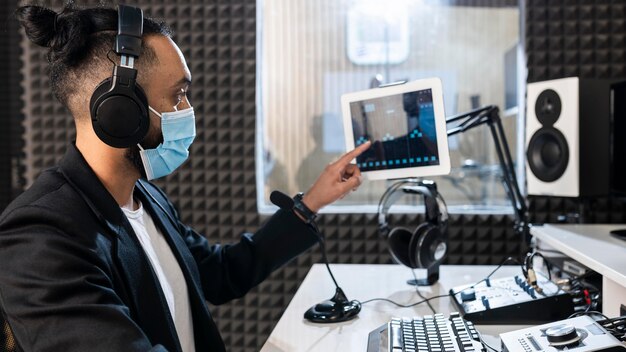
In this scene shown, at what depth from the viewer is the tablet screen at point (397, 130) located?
4.90ft

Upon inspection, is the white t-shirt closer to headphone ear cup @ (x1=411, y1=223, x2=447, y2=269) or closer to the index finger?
the index finger

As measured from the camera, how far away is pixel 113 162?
1.13 meters

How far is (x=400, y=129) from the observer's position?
152 cm

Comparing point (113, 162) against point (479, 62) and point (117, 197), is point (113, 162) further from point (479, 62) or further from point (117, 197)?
point (479, 62)

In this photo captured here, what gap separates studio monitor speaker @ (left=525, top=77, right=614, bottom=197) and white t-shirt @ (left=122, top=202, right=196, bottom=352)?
1403 millimetres

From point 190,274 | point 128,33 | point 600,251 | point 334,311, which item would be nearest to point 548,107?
point 600,251

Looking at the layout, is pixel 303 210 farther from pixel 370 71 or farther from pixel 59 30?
pixel 370 71

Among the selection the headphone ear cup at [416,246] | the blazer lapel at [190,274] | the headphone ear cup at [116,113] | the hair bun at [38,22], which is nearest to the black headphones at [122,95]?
the headphone ear cup at [116,113]

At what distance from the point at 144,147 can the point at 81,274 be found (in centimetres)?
35

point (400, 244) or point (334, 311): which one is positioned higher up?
point (400, 244)

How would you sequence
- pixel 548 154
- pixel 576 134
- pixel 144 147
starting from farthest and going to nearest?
pixel 548 154 < pixel 576 134 < pixel 144 147

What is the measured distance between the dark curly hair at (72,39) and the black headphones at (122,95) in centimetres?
5

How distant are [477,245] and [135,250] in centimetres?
195

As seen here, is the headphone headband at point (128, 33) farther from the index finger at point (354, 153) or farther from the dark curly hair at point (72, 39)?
the index finger at point (354, 153)
